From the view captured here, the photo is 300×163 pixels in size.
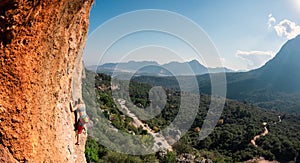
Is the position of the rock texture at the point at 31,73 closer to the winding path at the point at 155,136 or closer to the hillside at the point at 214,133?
the hillside at the point at 214,133

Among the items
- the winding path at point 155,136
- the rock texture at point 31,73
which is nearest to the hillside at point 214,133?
the winding path at point 155,136

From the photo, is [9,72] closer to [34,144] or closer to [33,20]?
[33,20]

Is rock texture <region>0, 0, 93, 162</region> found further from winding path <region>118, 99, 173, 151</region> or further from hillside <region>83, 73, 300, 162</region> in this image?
winding path <region>118, 99, 173, 151</region>

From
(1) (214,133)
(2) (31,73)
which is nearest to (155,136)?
(1) (214,133)

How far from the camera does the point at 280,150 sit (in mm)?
44719

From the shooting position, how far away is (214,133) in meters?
54.4

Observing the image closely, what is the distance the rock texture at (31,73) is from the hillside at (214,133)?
25.8 metres

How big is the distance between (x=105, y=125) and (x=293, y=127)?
42770mm

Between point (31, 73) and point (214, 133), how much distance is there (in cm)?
5409

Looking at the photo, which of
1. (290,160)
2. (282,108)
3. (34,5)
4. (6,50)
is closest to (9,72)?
(6,50)

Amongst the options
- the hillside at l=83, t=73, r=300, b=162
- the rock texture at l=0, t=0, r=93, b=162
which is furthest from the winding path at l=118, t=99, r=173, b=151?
Result: the rock texture at l=0, t=0, r=93, b=162

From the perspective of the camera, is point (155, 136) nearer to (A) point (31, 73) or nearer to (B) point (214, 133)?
(B) point (214, 133)

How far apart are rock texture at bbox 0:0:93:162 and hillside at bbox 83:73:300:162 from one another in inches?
1017

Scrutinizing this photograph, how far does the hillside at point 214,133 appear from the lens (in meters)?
38.9
